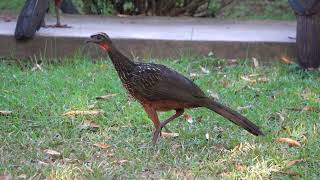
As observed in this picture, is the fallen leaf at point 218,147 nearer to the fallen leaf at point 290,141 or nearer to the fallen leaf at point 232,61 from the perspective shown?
the fallen leaf at point 290,141

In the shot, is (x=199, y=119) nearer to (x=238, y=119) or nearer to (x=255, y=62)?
(x=238, y=119)

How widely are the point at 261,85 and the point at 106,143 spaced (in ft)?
7.20

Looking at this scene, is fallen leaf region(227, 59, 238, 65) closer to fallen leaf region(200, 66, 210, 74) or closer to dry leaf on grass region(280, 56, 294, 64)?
fallen leaf region(200, 66, 210, 74)

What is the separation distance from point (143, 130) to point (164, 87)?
71cm

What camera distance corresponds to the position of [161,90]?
4840 millimetres

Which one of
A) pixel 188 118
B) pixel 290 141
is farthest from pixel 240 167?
pixel 188 118

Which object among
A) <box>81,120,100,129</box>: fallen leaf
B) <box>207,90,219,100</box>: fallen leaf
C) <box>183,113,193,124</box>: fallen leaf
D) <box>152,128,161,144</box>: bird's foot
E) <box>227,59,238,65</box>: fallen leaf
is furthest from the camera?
<box>227,59,238,65</box>: fallen leaf

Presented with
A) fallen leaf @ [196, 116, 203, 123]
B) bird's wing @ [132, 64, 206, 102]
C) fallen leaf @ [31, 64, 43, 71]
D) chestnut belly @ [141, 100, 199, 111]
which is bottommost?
fallen leaf @ [196, 116, 203, 123]

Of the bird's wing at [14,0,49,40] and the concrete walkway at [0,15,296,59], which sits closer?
the bird's wing at [14,0,49,40]

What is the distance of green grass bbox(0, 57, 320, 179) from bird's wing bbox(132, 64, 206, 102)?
40 cm

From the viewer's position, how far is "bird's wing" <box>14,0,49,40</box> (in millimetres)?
7531

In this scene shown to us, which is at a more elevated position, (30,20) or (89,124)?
(30,20)

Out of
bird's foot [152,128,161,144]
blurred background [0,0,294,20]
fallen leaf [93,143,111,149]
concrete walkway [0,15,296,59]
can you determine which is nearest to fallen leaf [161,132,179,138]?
bird's foot [152,128,161,144]

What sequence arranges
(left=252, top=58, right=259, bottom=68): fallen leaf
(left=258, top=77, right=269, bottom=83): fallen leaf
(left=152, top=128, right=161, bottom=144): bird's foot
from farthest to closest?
(left=252, top=58, right=259, bottom=68): fallen leaf → (left=258, top=77, right=269, bottom=83): fallen leaf → (left=152, top=128, right=161, bottom=144): bird's foot
